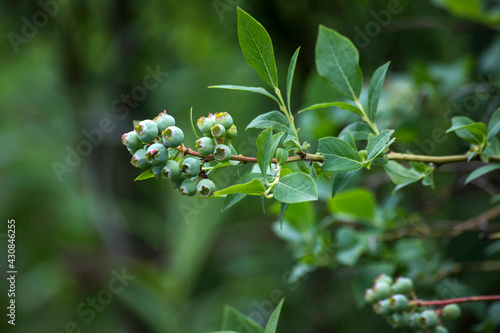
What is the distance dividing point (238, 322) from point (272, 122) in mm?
280

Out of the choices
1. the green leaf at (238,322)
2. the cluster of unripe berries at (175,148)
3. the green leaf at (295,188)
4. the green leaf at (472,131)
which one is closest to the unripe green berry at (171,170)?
the cluster of unripe berries at (175,148)

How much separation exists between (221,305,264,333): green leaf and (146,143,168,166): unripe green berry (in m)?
0.26

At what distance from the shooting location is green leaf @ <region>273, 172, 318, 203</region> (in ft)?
1.42

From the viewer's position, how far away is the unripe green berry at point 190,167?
1.48ft

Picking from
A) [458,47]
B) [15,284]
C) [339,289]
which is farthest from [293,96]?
[15,284]

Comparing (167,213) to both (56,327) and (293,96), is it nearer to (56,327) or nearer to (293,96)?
(56,327)

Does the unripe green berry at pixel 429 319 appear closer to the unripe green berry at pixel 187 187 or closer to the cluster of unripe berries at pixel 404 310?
the cluster of unripe berries at pixel 404 310

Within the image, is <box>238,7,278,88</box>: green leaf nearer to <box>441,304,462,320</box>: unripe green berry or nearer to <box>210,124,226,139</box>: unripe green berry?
<box>210,124,226,139</box>: unripe green berry

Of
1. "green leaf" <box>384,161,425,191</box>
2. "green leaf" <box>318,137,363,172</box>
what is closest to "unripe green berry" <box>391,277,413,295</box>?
"green leaf" <box>384,161,425,191</box>

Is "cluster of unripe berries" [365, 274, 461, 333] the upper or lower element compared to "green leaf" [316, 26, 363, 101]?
lower

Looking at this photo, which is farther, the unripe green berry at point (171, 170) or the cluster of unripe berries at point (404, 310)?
the cluster of unripe berries at point (404, 310)

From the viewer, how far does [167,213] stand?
7.32 feet

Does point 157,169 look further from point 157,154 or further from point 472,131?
point 472,131

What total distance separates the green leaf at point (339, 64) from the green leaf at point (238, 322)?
33 centimetres
